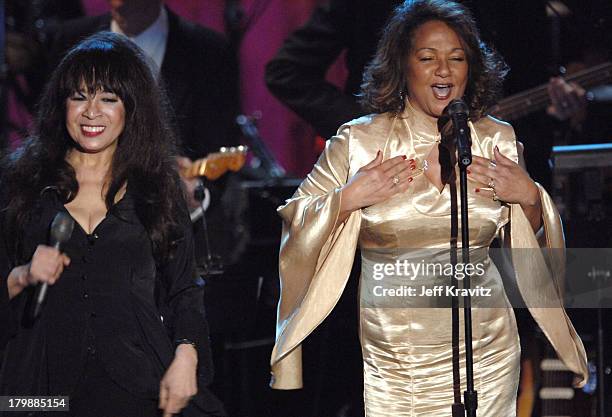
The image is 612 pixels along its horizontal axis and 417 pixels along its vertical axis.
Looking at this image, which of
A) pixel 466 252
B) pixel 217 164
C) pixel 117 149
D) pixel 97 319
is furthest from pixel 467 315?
pixel 217 164

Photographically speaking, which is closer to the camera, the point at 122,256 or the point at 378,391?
the point at 122,256

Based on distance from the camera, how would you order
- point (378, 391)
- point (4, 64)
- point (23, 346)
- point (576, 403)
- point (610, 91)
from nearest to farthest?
point (23, 346), point (378, 391), point (576, 403), point (610, 91), point (4, 64)

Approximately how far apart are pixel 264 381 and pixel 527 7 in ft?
7.93

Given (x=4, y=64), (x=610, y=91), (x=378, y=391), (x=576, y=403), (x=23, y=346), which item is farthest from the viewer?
→ (x=4, y=64)

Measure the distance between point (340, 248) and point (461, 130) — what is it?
66 centimetres

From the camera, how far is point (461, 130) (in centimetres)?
353

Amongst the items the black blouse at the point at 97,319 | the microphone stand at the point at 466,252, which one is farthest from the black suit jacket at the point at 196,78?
the microphone stand at the point at 466,252

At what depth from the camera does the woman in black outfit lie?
11.3ft

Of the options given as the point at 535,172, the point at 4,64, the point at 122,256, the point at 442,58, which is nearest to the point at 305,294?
the point at 122,256

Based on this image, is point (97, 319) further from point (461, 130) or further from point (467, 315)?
point (461, 130)

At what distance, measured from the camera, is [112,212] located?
11.8ft

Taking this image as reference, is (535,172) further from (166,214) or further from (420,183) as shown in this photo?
(166,214)

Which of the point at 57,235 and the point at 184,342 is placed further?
the point at 184,342

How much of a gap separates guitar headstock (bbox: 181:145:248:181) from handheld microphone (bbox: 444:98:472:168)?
1.76 m
